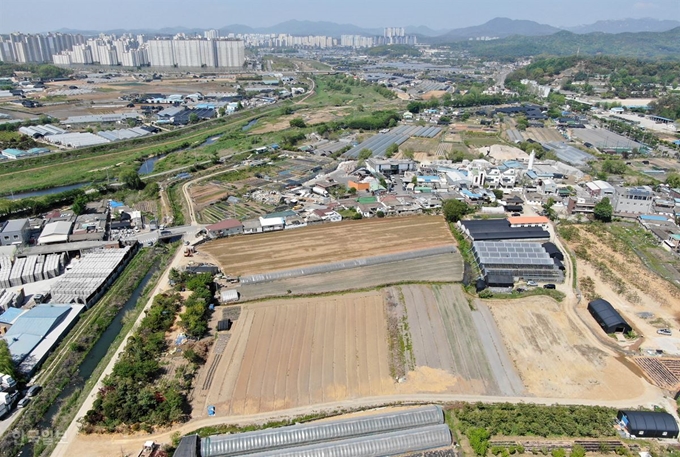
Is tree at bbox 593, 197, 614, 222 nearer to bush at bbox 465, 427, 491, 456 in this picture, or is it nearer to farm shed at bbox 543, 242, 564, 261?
farm shed at bbox 543, 242, 564, 261

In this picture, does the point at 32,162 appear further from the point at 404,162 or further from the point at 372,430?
the point at 372,430

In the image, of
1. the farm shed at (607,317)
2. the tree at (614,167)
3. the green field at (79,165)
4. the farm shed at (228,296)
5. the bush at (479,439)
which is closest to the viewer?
the bush at (479,439)

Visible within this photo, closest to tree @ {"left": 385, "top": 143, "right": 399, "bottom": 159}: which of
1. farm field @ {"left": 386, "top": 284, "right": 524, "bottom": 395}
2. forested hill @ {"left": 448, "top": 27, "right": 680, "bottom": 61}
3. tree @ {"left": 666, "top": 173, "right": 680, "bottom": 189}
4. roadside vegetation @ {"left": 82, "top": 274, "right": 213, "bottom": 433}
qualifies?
tree @ {"left": 666, "top": 173, "right": 680, "bottom": 189}

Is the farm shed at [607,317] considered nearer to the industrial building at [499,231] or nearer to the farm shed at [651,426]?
the farm shed at [651,426]


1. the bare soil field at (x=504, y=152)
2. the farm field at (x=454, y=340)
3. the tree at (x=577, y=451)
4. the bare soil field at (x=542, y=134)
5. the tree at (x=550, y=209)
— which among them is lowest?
the farm field at (x=454, y=340)

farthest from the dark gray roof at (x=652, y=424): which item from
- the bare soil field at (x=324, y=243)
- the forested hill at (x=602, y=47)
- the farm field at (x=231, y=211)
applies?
the forested hill at (x=602, y=47)
